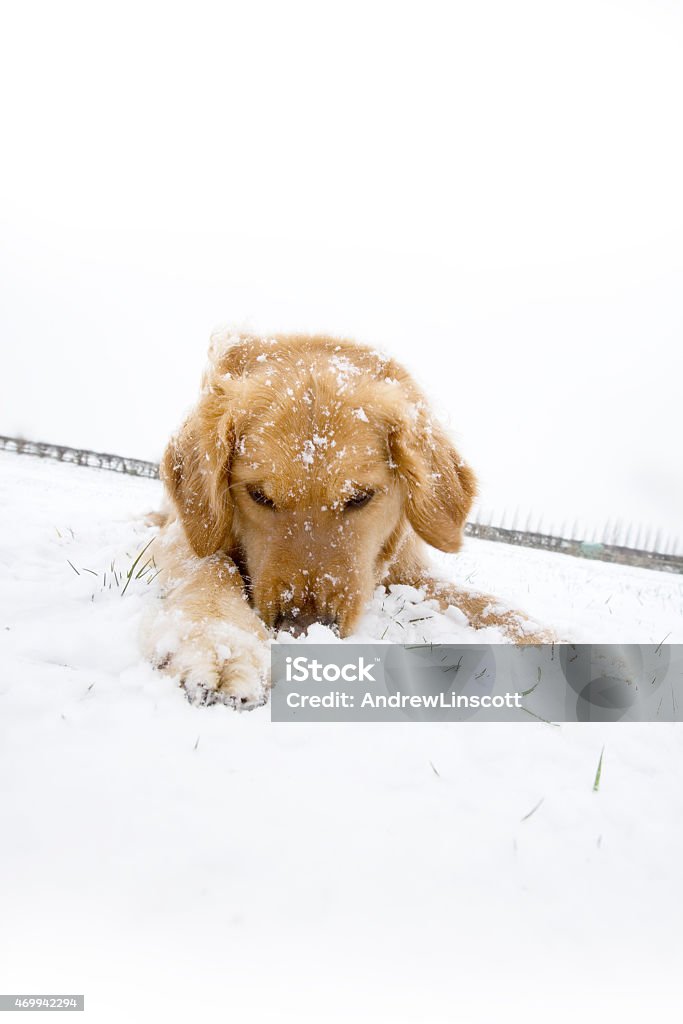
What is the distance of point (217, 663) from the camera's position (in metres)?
1.70

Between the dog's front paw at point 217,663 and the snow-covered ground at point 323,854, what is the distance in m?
0.08

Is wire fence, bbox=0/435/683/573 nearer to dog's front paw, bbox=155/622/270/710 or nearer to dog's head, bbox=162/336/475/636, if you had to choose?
dog's head, bbox=162/336/475/636

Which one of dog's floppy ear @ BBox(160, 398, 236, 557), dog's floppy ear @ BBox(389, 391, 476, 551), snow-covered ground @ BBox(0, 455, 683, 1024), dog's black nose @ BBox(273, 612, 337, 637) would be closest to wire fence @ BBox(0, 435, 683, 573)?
dog's floppy ear @ BBox(389, 391, 476, 551)

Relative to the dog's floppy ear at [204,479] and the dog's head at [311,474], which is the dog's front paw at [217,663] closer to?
the dog's head at [311,474]

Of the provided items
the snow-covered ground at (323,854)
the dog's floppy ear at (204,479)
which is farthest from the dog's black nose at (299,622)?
the dog's floppy ear at (204,479)

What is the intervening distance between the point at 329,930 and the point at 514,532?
2249 centimetres

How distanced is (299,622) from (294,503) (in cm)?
59

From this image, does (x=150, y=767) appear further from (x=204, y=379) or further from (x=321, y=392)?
(x=204, y=379)

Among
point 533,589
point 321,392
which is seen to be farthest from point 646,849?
point 533,589

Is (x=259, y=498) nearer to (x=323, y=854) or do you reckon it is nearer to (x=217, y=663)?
(x=217, y=663)

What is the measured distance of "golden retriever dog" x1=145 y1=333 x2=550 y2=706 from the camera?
80.7 inches

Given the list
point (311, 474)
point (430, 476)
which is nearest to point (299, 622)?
point (311, 474)

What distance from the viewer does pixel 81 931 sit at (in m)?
→ 0.88

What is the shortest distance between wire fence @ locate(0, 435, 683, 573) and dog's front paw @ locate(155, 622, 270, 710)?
19.1m
